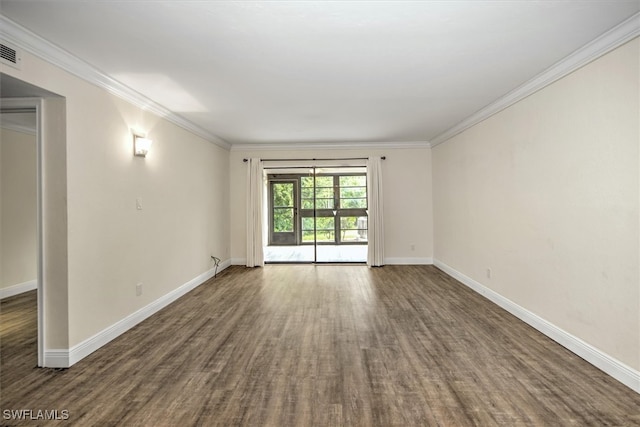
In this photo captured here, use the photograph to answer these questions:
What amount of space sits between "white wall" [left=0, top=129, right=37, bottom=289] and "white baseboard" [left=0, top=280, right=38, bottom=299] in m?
0.03

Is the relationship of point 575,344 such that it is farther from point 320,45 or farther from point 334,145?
point 334,145

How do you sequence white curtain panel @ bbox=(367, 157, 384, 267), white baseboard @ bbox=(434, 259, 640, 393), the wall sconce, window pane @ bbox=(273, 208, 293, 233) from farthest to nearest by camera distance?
window pane @ bbox=(273, 208, 293, 233), white curtain panel @ bbox=(367, 157, 384, 267), the wall sconce, white baseboard @ bbox=(434, 259, 640, 393)

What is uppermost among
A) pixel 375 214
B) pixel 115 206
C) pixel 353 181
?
pixel 353 181

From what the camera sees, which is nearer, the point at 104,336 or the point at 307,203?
the point at 104,336

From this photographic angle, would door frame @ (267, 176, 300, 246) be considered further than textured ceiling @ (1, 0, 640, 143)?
Yes

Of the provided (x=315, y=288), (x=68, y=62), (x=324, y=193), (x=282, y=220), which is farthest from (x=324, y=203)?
(x=68, y=62)

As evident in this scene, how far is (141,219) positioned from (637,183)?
440 centimetres

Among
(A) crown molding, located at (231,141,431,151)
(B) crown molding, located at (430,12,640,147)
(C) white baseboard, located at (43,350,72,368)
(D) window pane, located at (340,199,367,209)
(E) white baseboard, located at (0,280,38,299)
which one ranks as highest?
(A) crown molding, located at (231,141,431,151)

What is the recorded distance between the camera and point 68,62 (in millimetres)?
2477

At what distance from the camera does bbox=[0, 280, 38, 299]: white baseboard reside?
14.1ft

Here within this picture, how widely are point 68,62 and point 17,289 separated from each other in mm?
3889

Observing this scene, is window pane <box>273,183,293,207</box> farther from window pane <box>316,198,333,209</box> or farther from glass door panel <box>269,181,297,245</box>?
window pane <box>316,198,333,209</box>

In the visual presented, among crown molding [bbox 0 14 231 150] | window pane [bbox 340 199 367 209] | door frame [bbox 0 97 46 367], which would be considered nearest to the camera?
crown molding [bbox 0 14 231 150]

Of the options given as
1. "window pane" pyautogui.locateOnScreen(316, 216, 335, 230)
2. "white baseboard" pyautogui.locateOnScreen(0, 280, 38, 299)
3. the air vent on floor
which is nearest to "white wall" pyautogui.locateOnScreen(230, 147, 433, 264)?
"window pane" pyautogui.locateOnScreen(316, 216, 335, 230)
